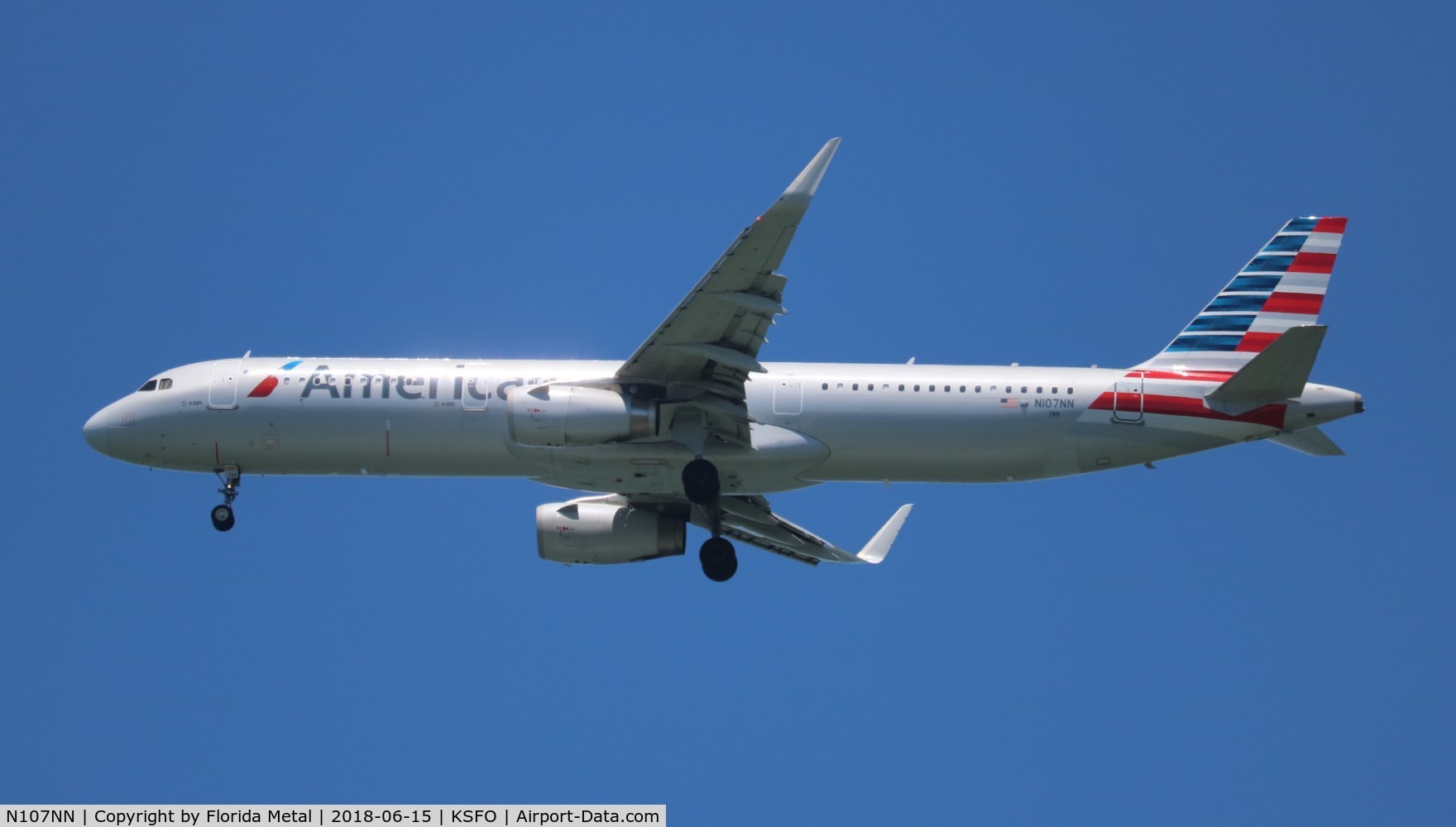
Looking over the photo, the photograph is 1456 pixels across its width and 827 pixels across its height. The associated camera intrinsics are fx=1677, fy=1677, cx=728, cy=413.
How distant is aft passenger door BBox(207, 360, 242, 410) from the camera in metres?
40.1

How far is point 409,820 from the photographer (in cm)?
3462

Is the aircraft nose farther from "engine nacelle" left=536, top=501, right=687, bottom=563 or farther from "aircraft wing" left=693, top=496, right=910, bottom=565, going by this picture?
"aircraft wing" left=693, top=496, right=910, bottom=565

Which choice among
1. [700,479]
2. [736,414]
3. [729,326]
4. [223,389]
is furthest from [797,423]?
[223,389]

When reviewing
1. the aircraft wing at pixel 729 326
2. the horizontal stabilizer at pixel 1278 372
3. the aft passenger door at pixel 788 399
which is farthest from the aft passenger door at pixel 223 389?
the horizontal stabilizer at pixel 1278 372

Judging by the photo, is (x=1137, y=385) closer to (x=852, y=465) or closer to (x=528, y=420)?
(x=852, y=465)

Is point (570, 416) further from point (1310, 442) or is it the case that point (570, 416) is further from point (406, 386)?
point (1310, 442)

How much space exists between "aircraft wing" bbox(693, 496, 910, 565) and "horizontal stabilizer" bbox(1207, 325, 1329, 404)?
10.3 m

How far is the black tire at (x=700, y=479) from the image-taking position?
37.7 meters

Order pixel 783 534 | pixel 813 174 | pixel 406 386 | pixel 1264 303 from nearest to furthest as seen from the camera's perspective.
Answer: pixel 813 174
pixel 406 386
pixel 1264 303
pixel 783 534

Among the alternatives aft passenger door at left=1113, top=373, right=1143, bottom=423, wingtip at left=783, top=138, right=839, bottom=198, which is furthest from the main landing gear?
aft passenger door at left=1113, top=373, right=1143, bottom=423

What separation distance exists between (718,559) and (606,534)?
130 inches

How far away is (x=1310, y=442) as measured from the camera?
38.2 metres

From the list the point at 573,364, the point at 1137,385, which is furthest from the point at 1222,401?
the point at 573,364

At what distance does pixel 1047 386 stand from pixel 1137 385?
7.05ft
